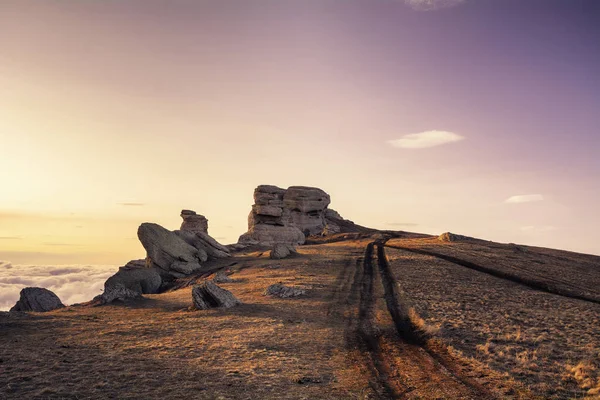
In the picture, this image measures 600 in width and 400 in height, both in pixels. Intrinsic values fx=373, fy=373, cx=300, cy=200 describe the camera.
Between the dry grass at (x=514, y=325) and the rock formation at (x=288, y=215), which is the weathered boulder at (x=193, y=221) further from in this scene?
the dry grass at (x=514, y=325)

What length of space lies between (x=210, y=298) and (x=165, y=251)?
100.0 ft

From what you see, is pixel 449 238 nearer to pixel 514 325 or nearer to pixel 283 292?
pixel 283 292

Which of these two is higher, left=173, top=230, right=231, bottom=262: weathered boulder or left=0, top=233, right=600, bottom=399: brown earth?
left=173, top=230, right=231, bottom=262: weathered boulder

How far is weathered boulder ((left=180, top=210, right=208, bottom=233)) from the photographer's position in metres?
87.6

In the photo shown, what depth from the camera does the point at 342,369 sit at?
15609mm

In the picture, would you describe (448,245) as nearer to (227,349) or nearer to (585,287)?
(585,287)

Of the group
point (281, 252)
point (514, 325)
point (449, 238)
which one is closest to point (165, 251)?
point (281, 252)

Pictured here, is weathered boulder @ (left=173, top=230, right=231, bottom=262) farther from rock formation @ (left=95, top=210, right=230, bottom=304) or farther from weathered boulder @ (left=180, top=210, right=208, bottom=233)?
weathered boulder @ (left=180, top=210, right=208, bottom=233)

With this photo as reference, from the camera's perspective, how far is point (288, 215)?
97500 millimetres

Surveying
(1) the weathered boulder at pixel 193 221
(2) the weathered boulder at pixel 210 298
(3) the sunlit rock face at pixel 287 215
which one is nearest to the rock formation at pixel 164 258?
(2) the weathered boulder at pixel 210 298

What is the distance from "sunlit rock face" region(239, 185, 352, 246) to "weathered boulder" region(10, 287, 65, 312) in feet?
167

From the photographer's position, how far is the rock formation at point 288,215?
8606 centimetres

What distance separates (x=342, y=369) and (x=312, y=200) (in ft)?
274

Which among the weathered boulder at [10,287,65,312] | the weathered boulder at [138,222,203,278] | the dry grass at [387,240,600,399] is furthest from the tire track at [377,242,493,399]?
the weathered boulder at [138,222,203,278]
